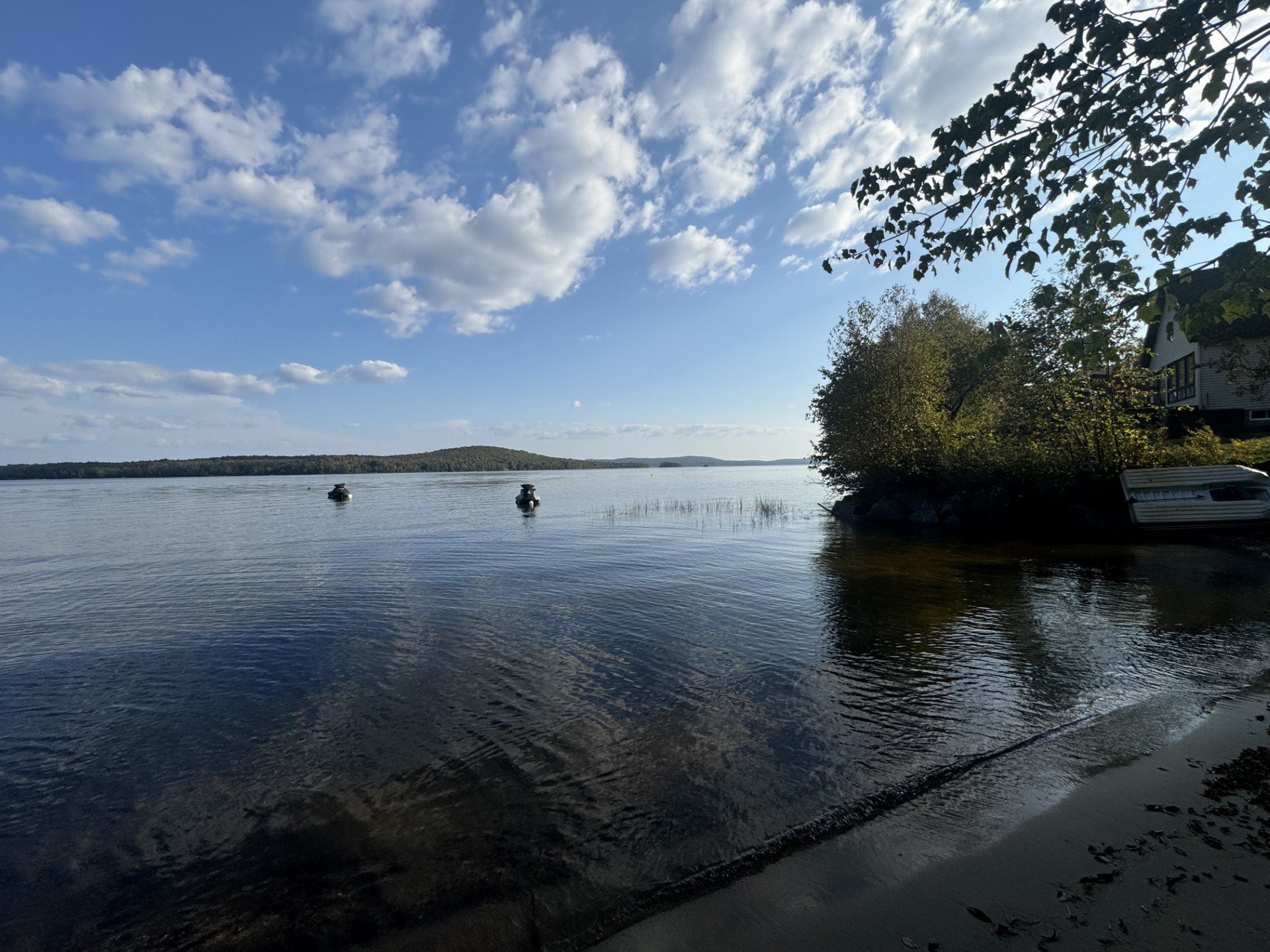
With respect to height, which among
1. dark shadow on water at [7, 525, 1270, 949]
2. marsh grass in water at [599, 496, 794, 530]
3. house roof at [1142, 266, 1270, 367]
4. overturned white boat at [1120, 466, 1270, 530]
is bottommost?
dark shadow on water at [7, 525, 1270, 949]

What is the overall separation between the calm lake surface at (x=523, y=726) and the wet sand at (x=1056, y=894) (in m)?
0.33

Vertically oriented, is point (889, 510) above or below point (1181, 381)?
below

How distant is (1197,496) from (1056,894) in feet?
85.5

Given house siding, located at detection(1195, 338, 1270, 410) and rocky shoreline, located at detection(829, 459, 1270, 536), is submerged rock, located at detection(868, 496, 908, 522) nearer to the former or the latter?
rocky shoreline, located at detection(829, 459, 1270, 536)

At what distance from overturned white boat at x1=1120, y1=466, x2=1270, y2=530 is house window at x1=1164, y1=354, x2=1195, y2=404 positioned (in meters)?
18.1

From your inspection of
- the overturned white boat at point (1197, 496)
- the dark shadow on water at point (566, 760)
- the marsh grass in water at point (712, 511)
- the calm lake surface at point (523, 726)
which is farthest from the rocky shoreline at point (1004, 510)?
the dark shadow on water at point (566, 760)

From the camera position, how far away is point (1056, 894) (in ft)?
12.7

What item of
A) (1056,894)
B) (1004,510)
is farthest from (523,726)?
(1004,510)

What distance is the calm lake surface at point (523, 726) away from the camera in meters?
4.61

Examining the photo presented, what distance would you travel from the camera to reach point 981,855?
4.39 meters

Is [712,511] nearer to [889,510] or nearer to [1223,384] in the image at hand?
[889,510]

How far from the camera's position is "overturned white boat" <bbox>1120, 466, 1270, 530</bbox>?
826 inches

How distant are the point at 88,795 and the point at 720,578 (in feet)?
47.7

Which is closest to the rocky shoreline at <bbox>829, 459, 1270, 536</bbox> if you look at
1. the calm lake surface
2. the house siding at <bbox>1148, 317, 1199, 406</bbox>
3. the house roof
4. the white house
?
the house roof
